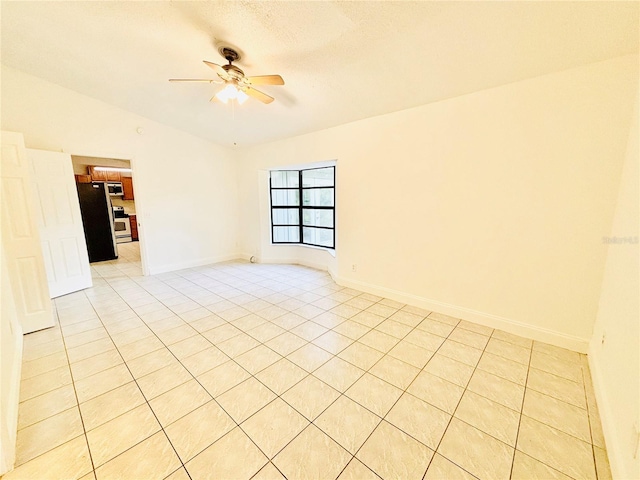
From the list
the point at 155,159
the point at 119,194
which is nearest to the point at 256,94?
the point at 155,159

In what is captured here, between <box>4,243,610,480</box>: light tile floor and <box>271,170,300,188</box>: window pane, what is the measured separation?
3200 mm

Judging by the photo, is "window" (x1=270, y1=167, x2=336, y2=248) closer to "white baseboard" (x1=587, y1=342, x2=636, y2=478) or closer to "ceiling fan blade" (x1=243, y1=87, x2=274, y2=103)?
"ceiling fan blade" (x1=243, y1=87, x2=274, y2=103)

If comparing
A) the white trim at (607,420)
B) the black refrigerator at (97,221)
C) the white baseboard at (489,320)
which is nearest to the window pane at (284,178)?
the white baseboard at (489,320)

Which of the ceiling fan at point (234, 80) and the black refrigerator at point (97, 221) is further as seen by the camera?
the black refrigerator at point (97, 221)

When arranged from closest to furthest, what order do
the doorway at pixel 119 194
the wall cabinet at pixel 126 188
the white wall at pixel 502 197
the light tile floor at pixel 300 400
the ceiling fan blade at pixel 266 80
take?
the light tile floor at pixel 300 400 < the white wall at pixel 502 197 < the ceiling fan blade at pixel 266 80 < the doorway at pixel 119 194 < the wall cabinet at pixel 126 188

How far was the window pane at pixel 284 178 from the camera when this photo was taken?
212 inches

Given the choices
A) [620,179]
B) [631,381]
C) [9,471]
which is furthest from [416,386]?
[9,471]

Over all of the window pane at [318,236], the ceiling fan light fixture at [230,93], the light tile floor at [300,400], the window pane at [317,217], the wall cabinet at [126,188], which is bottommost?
the light tile floor at [300,400]

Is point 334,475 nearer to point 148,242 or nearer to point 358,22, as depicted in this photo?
point 358,22

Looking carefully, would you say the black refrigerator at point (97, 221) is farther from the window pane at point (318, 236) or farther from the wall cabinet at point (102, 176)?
the window pane at point (318, 236)

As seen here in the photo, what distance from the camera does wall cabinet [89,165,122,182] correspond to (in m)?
6.95

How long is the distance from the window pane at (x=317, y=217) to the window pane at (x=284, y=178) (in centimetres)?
64

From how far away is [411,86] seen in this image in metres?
2.55

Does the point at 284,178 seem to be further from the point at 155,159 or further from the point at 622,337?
the point at 622,337
